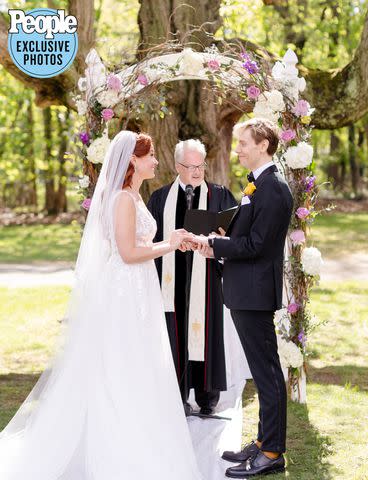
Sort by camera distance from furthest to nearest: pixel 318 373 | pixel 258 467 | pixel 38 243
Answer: pixel 38 243 < pixel 318 373 < pixel 258 467

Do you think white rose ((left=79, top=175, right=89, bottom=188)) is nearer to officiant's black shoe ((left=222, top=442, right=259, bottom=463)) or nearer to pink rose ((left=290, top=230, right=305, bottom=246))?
pink rose ((left=290, top=230, right=305, bottom=246))

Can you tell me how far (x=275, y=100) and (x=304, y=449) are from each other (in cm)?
269

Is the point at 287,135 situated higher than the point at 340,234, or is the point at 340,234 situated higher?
the point at 287,135

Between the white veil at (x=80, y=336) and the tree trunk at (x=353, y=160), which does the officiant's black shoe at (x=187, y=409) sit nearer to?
the white veil at (x=80, y=336)

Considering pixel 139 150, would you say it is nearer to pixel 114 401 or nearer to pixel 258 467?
pixel 114 401

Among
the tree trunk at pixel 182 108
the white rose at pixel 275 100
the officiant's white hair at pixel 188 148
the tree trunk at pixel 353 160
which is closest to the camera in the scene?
the officiant's white hair at pixel 188 148

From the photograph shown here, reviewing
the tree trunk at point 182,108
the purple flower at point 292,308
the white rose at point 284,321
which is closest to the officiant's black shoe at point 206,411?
the white rose at point 284,321

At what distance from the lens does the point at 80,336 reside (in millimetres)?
4816

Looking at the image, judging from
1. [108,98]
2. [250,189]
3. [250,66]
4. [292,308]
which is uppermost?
[250,66]

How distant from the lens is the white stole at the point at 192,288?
6.35m

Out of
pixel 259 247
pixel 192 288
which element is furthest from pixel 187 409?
pixel 259 247

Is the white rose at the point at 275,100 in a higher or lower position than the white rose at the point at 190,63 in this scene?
lower

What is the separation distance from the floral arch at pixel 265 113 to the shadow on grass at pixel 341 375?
95cm

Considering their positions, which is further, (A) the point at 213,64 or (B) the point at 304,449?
(A) the point at 213,64
